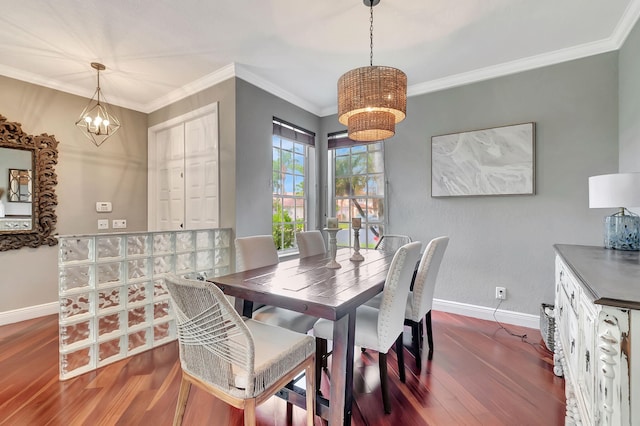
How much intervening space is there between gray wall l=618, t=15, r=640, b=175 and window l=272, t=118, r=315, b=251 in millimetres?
3130

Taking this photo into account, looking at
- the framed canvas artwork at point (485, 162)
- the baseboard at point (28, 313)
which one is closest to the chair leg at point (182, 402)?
the baseboard at point (28, 313)

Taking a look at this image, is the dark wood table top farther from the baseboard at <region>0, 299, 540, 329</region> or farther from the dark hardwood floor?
the baseboard at <region>0, 299, 540, 329</region>

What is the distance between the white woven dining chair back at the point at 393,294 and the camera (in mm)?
1539

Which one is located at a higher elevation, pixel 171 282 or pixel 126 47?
pixel 126 47

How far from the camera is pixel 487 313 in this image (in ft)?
9.70

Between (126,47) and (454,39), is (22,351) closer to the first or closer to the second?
(126,47)

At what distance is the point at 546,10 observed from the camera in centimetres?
208

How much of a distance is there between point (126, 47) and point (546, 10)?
340cm

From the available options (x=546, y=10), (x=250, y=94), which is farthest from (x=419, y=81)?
(x=250, y=94)

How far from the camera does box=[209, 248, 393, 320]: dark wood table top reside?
135cm

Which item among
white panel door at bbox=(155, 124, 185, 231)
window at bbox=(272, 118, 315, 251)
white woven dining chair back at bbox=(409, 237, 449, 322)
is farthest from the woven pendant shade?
white panel door at bbox=(155, 124, 185, 231)

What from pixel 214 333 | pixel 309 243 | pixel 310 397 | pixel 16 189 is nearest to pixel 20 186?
pixel 16 189

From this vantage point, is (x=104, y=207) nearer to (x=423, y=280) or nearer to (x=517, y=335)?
(x=423, y=280)

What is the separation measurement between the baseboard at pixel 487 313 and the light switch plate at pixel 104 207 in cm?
413
